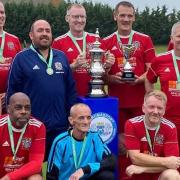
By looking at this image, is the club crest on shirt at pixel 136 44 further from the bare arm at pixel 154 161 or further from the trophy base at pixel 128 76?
the bare arm at pixel 154 161

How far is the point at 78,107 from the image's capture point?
5176 mm

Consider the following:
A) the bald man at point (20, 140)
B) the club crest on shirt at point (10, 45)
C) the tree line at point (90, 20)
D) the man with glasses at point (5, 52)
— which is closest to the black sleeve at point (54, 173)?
the bald man at point (20, 140)

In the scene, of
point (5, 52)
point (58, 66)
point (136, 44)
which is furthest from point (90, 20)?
point (58, 66)

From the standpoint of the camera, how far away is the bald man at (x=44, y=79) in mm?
5594

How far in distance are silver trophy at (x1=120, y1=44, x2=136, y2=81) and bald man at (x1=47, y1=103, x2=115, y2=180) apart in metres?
1.17

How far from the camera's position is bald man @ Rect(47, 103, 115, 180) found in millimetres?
5109

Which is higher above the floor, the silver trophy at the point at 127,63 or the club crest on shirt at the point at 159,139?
the silver trophy at the point at 127,63

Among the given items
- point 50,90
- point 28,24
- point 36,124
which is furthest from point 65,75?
point 28,24

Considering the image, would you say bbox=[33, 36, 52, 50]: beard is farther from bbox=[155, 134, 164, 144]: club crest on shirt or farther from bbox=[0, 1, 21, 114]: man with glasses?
bbox=[155, 134, 164, 144]: club crest on shirt

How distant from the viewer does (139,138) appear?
537 cm

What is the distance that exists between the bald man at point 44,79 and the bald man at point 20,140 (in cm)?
46

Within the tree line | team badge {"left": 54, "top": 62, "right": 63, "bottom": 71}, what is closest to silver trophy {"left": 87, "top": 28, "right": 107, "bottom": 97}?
team badge {"left": 54, "top": 62, "right": 63, "bottom": 71}

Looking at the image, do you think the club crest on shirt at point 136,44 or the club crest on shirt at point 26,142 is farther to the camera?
the club crest on shirt at point 136,44

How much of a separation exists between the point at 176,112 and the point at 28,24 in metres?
27.5
